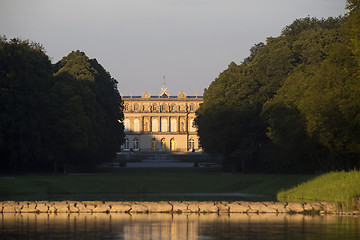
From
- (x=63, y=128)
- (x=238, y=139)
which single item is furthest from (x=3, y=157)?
(x=238, y=139)

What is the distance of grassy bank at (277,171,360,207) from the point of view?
3297 centimetres

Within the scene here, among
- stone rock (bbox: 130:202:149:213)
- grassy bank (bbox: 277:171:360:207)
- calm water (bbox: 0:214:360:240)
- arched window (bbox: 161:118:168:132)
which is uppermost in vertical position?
arched window (bbox: 161:118:168:132)

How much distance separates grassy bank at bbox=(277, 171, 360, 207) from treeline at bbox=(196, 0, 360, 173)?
Answer: 14.0ft

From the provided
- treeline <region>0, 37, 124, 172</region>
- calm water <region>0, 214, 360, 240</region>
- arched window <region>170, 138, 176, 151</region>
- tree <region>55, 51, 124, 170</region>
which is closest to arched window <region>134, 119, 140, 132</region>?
arched window <region>170, 138, 176, 151</region>

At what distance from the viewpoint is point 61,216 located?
2672 centimetres

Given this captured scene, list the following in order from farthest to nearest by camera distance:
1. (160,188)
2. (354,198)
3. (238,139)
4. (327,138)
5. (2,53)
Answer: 1. (238,139)
2. (2,53)
3. (160,188)
4. (327,138)
5. (354,198)

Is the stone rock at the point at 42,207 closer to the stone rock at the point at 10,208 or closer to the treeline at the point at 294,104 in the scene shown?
the stone rock at the point at 10,208

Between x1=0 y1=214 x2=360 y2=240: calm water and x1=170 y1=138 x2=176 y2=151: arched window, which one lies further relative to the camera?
x1=170 y1=138 x2=176 y2=151: arched window

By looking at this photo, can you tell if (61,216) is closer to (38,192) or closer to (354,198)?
(354,198)

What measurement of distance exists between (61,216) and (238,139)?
156 feet

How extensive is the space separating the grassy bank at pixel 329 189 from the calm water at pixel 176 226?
613cm

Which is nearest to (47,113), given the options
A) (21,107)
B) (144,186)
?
(21,107)

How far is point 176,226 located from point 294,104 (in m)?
32.4

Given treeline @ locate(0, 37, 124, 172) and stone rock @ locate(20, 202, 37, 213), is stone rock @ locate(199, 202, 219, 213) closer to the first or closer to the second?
stone rock @ locate(20, 202, 37, 213)
